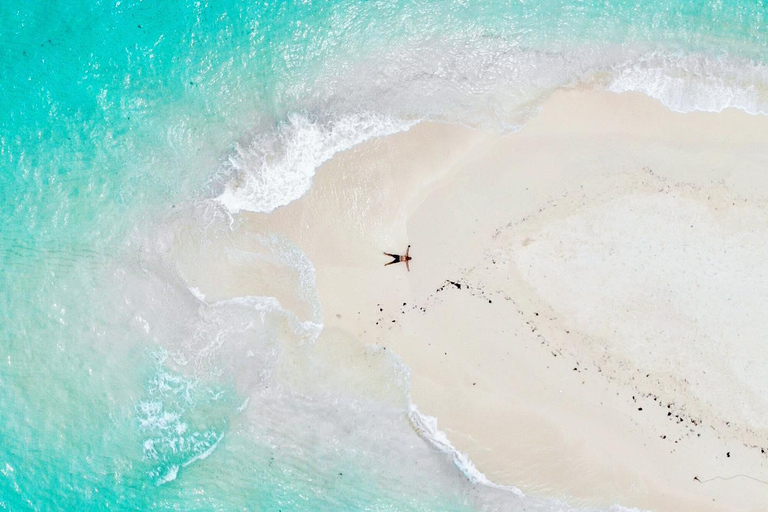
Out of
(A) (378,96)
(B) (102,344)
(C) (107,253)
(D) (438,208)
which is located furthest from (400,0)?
(B) (102,344)

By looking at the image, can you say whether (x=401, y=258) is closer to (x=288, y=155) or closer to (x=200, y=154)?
(x=288, y=155)

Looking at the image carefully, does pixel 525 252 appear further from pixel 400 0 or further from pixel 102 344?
pixel 102 344

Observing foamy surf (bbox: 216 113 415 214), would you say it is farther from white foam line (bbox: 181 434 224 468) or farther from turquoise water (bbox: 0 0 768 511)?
white foam line (bbox: 181 434 224 468)

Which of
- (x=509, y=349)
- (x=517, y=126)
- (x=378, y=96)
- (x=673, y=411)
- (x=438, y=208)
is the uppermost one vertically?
(x=378, y=96)

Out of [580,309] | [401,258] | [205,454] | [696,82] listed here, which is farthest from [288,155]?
[696,82]

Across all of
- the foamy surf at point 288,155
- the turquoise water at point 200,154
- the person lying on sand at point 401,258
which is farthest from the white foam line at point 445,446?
the foamy surf at point 288,155

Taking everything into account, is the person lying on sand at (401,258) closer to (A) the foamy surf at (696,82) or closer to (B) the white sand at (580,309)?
(B) the white sand at (580,309)
